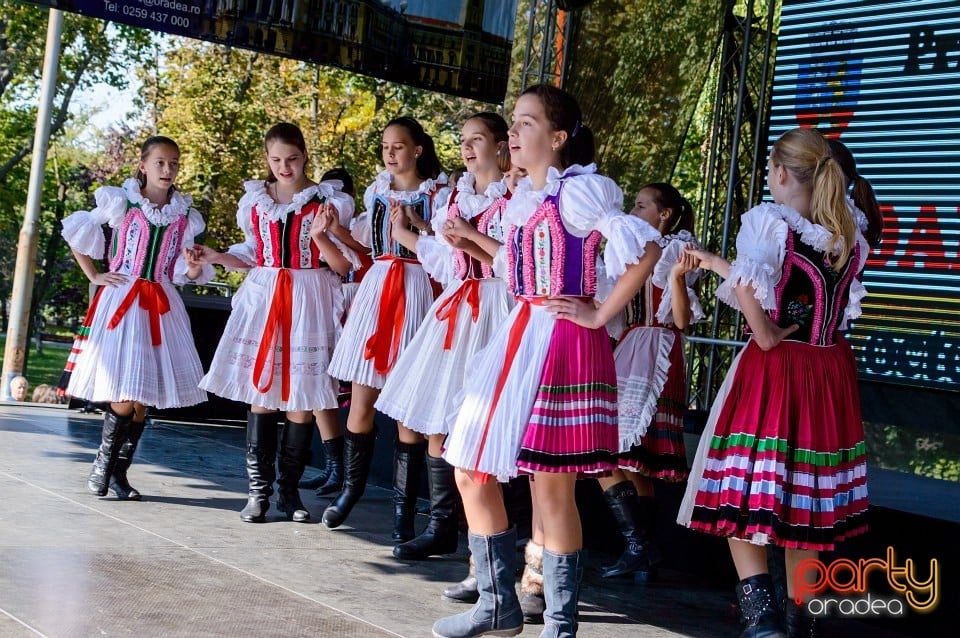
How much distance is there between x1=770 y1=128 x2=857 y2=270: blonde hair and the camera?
3316 millimetres

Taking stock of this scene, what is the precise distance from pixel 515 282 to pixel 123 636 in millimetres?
1357

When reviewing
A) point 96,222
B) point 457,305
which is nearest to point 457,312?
point 457,305

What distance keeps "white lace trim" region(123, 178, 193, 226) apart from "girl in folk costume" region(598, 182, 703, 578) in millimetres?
1990

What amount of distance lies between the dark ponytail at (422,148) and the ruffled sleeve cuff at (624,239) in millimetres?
1841

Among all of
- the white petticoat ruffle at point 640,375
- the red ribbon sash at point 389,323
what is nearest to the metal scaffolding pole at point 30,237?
the red ribbon sash at point 389,323

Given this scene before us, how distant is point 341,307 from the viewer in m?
4.88

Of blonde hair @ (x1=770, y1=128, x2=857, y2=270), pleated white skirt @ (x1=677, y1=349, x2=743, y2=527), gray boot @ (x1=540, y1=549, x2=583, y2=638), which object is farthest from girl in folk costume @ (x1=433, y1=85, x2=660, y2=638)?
blonde hair @ (x1=770, y1=128, x2=857, y2=270)

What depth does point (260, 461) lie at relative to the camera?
474cm

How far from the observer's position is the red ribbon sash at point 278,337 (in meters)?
4.64

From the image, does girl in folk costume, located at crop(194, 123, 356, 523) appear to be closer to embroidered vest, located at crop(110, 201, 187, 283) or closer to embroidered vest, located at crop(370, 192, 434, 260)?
embroidered vest, located at crop(370, 192, 434, 260)

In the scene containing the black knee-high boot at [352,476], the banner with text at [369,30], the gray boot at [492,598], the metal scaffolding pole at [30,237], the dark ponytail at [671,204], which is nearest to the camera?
the gray boot at [492,598]

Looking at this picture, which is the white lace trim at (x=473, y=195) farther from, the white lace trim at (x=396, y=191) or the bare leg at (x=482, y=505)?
the bare leg at (x=482, y=505)

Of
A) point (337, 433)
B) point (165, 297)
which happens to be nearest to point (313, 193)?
point (165, 297)

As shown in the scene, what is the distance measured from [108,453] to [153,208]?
1061mm
